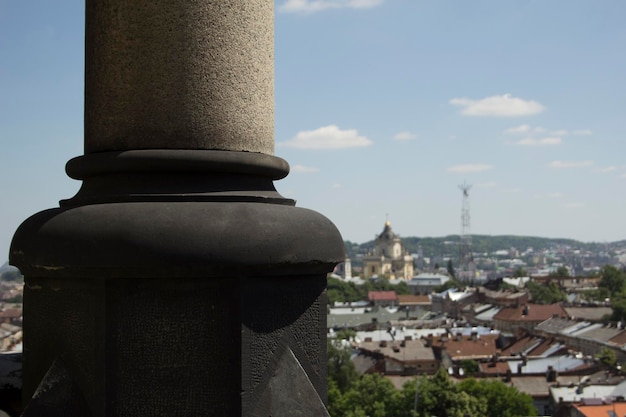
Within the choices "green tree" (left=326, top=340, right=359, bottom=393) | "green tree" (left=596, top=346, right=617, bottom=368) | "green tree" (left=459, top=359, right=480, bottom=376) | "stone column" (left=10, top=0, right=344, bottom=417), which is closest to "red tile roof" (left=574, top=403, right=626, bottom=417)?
"green tree" (left=326, top=340, right=359, bottom=393)

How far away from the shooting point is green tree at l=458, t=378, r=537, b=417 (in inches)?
1828

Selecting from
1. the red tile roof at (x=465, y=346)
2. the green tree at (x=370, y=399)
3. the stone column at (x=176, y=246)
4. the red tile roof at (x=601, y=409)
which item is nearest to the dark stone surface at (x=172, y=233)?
the stone column at (x=176, y=246)

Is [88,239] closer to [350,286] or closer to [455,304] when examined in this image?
[455,304]

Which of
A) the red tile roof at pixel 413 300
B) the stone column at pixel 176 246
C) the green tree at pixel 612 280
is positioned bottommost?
the red tile roof at pixel 413 300

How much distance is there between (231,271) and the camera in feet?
7.48

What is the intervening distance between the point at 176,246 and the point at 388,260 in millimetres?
176471

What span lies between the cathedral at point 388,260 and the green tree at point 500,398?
123910 millimetres

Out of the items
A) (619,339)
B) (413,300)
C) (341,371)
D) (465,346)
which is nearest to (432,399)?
(341,371)

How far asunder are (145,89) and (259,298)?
0.68m

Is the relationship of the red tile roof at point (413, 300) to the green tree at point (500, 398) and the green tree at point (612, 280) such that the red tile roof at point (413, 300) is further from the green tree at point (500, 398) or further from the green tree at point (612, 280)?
the green tree at point (500, 398)

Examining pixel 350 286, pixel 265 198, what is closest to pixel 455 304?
pixel 350 286

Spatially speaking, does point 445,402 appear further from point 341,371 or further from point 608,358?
point 608,358

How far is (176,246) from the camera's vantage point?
87.3 inches

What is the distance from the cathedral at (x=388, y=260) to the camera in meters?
176
